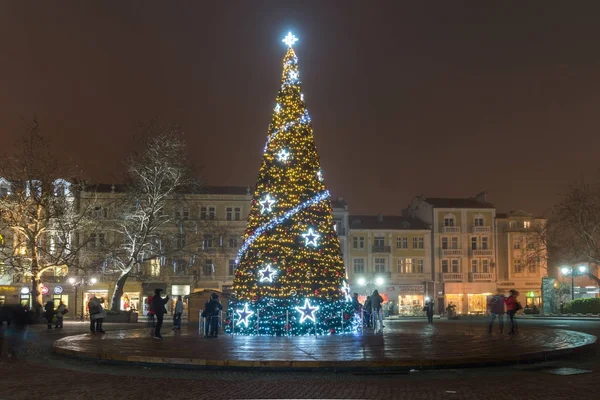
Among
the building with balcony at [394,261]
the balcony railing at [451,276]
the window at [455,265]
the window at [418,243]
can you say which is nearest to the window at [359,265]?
the building with balcony at [394,261]

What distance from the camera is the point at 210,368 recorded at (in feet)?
51.6

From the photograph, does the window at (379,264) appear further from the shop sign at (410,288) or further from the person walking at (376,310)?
the person walking at (376,310)

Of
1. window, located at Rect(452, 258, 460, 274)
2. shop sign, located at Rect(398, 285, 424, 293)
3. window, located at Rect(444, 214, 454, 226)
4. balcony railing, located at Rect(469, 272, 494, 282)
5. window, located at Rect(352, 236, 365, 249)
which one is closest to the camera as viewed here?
shop sign, located at Rect(398, 285, 424, 293)

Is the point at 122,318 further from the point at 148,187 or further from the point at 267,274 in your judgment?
the point at 267,274

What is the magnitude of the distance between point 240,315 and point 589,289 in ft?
192

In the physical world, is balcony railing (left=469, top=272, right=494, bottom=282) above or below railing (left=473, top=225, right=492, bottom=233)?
below

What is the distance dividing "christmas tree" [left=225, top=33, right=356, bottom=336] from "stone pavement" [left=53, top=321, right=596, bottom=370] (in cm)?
153

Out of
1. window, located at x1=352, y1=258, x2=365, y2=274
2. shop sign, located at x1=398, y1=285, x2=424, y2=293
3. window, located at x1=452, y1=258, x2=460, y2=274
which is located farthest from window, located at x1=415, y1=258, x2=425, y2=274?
window, located at x1=352, y1=258, x2=365, y2=274

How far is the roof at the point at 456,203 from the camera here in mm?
77688

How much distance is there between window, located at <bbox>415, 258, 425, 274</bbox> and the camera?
251ft

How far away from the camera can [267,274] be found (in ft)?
81.6

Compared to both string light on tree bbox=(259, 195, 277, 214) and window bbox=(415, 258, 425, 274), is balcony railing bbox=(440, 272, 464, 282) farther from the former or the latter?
string light on tree bbox=(259, 195, 277, 214)

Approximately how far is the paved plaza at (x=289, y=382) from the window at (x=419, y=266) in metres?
59.7

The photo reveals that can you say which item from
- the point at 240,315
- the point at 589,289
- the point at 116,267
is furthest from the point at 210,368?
the point at 589,289
